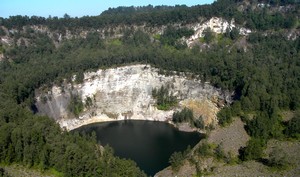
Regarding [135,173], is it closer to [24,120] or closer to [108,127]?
[24,120]

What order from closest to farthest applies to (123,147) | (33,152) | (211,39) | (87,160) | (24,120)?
(87,160), (33,152), (24,120), (123,147), (211,39)

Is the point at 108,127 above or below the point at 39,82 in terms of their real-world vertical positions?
below

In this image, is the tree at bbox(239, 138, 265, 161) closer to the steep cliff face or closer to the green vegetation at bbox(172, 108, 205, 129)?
the green vegetation at bbox(172, 108, 205, 129)

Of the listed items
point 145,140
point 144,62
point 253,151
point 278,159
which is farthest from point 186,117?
point 278,159

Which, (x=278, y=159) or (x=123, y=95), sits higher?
(x=278, y=159)

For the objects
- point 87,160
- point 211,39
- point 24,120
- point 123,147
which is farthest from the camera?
point 211,39

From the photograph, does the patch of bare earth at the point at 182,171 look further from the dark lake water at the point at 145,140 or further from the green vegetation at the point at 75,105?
the green vegetation at the point at 75,105

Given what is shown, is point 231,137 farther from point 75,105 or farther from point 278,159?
point 75,105

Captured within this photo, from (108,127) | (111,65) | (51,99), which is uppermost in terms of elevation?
(111,65)

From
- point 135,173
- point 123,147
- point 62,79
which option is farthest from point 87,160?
point 62,79
